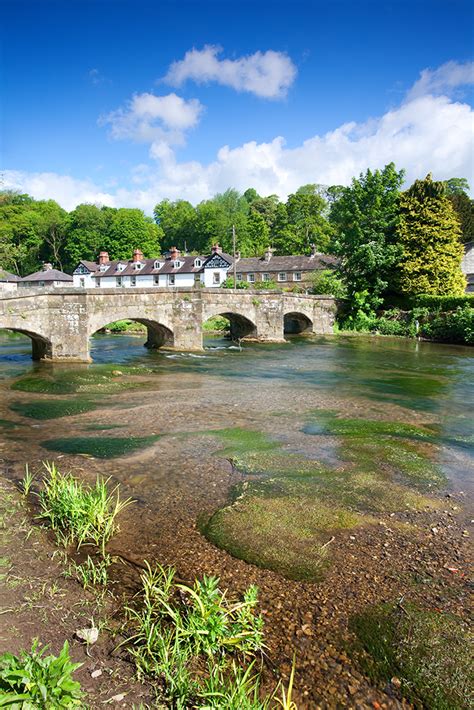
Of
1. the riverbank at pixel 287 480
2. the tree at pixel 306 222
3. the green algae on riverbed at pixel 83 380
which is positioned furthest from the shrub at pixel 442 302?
the tree at pixel 306 222

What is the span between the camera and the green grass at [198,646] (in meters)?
3.35

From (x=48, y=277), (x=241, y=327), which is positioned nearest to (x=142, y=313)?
(x=241, y=327)

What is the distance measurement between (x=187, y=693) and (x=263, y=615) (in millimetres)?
1281

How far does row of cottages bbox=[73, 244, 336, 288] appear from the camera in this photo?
195 feet

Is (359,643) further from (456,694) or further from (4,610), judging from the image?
(4,610)

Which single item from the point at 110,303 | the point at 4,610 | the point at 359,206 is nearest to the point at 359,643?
the point at 4,610

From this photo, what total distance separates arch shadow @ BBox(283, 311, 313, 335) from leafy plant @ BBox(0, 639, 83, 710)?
32.5m

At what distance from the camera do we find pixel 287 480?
780 centimetres

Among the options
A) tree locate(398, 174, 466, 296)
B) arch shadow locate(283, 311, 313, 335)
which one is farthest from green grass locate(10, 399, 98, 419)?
tree locate(398, 174, 466, 296)

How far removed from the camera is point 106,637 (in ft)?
13.0

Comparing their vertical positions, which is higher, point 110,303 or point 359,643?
point 110,303

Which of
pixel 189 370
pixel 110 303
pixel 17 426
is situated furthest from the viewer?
pixel 110 303

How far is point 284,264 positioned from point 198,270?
13060mm

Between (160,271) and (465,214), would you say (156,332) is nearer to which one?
(465,214)
